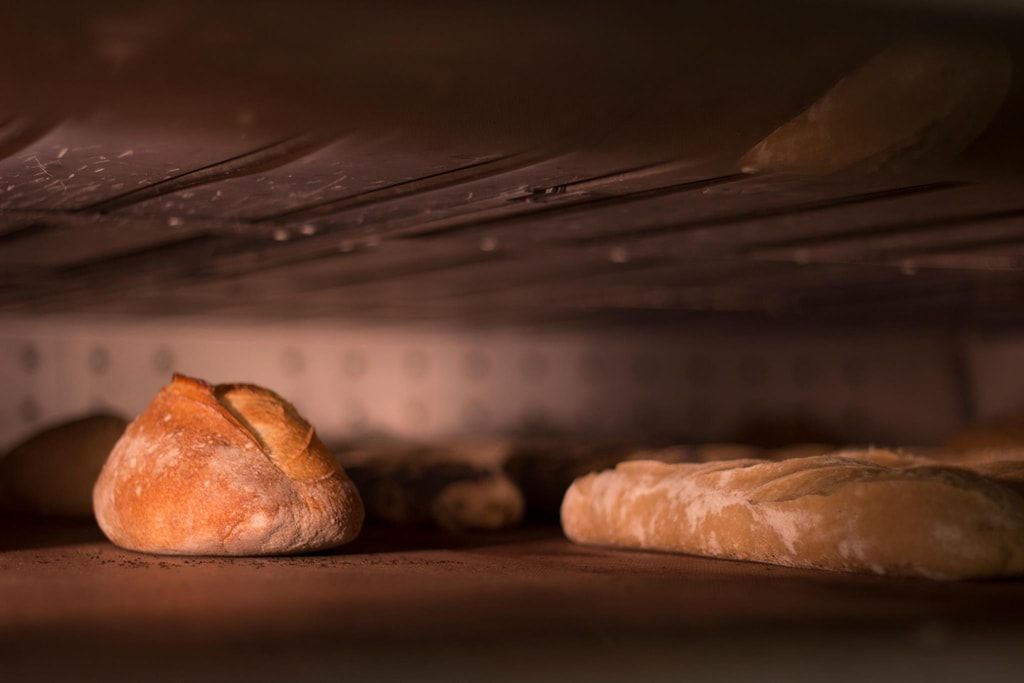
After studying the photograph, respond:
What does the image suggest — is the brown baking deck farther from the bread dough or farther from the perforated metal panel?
the perforated metal panel

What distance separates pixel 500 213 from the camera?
1442 mm

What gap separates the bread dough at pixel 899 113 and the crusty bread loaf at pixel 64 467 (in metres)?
1.23

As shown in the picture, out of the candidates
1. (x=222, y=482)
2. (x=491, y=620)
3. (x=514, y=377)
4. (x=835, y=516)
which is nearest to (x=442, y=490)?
(x=222, y=482)

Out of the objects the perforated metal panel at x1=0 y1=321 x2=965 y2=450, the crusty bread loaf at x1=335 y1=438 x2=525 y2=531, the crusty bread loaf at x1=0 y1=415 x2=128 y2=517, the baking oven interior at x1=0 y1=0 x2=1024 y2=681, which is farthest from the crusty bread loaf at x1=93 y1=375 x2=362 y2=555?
the perforated metal panel at x1=0 y1=321 x2=965 y2=450

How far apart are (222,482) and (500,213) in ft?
1.42

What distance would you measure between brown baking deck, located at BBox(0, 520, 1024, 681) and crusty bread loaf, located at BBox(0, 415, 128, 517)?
0.55m

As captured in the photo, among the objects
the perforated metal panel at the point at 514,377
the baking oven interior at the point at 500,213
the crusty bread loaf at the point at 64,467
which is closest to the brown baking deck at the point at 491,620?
the baking oven interior at the point at 500,213

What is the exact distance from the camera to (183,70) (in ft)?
2.68

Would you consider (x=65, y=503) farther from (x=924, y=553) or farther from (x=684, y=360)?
(x=684, y=360)

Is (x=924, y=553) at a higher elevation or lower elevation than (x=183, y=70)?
lower

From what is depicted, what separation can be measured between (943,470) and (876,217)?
358mm

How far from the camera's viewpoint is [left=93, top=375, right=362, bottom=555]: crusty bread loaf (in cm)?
138

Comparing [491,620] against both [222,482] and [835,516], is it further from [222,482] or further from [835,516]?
[222,482]

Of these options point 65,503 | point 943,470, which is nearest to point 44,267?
point 65,503
